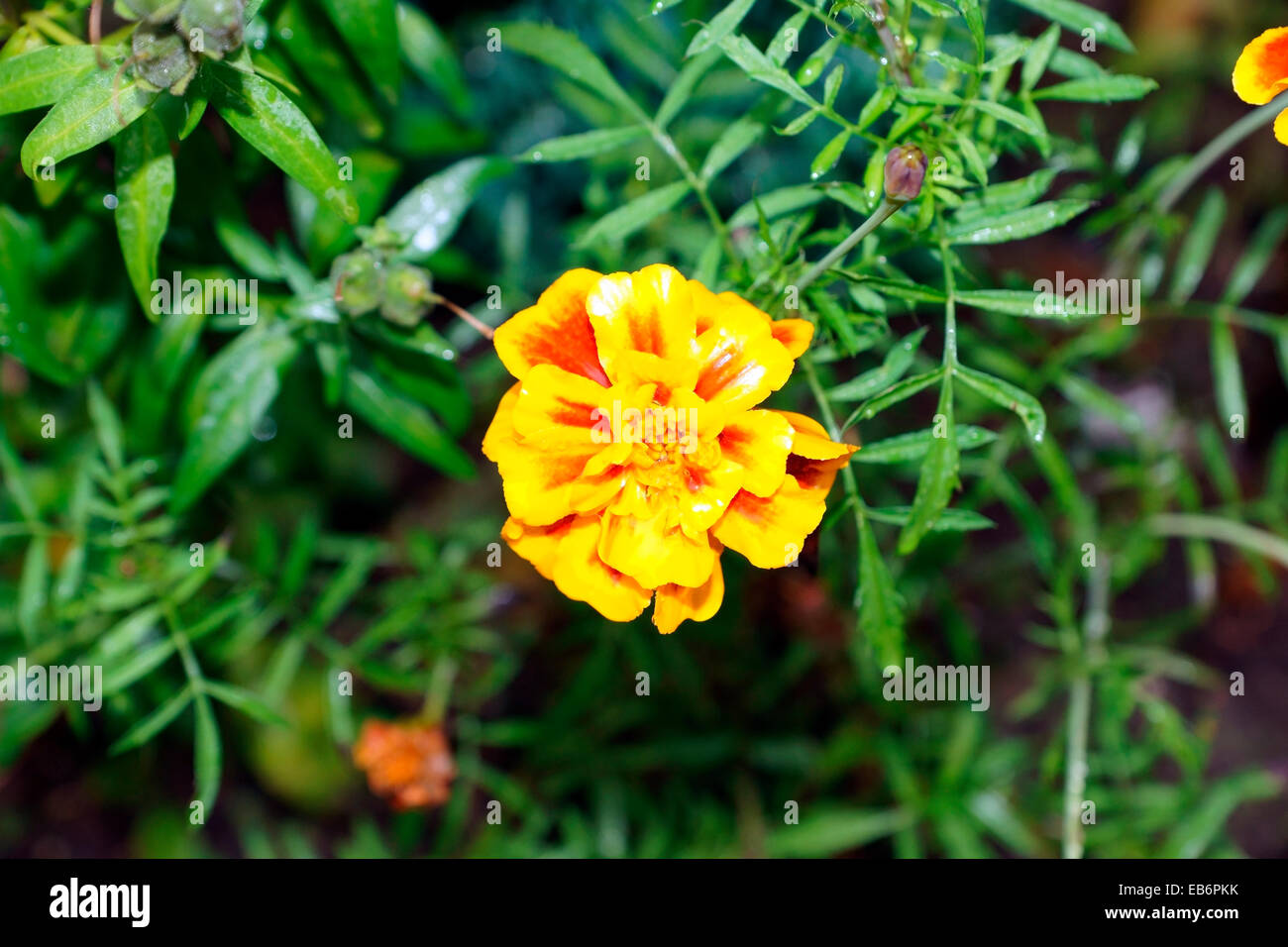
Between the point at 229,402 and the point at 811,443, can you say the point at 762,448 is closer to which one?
the point at 811,443

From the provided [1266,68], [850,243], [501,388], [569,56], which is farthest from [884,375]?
[501,388]

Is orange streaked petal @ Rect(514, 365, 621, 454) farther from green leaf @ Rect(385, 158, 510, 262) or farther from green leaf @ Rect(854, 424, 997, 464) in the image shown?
green leaf @ Rect(385, 158, 510, 262)

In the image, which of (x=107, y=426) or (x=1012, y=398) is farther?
(x=107, y=426)

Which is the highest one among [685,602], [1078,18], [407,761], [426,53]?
[426,53]

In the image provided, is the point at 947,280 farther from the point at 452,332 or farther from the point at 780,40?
the point at 452,332

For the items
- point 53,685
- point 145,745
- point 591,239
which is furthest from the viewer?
point 145,745

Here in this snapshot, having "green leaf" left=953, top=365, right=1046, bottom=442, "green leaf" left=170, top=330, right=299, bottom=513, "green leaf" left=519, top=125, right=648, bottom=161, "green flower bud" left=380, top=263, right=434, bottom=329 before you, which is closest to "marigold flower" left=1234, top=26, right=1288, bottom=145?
"green leaf" left=953, top=365, right=1046, bottom=442
